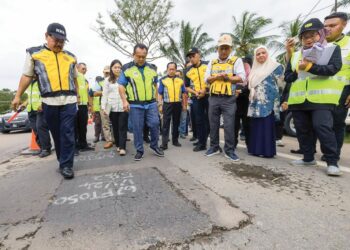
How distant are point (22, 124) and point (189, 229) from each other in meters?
11.7

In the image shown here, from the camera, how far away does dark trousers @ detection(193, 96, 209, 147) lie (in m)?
4.88

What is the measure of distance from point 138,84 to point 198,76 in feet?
4.45

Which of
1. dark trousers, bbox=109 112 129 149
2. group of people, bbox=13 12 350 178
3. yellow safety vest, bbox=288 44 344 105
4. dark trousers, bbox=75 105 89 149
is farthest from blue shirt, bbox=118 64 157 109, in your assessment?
yellow safety vest, bbox=288 44 344 105

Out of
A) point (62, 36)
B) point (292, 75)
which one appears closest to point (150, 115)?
point (62, 36)

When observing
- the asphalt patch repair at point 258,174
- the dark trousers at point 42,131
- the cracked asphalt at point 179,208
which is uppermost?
the dark trousers at point 42,131

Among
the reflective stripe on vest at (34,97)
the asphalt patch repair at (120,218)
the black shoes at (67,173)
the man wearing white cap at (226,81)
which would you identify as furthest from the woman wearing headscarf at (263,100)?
the reflective stripe on vest at (34,97)

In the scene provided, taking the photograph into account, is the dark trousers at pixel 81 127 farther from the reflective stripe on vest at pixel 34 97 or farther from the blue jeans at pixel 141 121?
the blue jeans at pixel 141 121

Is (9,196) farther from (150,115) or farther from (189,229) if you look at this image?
(150,115)

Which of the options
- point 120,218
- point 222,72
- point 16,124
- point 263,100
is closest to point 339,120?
point 263,100

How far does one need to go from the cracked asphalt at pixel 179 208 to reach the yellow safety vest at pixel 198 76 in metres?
1.89

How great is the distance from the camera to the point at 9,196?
2.68 m

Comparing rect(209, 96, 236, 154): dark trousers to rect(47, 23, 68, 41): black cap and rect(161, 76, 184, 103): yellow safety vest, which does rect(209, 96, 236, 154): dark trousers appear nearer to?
rect(161, 76, 184, 103): yellow safety vest

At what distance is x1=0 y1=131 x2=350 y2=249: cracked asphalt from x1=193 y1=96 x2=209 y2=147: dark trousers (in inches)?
51.5

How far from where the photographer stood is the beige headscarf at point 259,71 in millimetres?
4062
